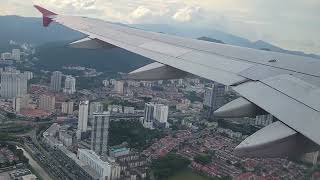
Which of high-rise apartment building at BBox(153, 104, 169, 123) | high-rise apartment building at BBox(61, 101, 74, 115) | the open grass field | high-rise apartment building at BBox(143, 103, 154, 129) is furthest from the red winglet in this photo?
high-rise apartment building at BBox(61, 101, 74, 115)

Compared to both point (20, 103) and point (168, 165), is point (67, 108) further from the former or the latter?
point (168, 165)

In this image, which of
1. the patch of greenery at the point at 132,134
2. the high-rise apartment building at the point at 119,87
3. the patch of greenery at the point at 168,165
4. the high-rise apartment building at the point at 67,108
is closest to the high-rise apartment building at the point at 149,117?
the patch of greenery at the point at 132,134

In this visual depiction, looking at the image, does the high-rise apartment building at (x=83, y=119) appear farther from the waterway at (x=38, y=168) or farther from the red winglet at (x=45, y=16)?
the red winglet at (x=45, y=16)

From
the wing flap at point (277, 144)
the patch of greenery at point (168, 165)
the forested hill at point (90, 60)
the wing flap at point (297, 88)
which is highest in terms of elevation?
the wing flap at point (297, 88)

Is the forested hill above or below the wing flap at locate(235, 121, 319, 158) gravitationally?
below

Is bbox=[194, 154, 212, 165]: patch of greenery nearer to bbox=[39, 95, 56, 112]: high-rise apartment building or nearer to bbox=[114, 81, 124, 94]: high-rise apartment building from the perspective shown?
bbox=[39, 95, 56, 112]: high-rise apartment building
